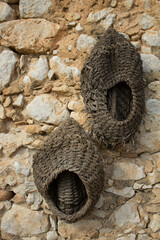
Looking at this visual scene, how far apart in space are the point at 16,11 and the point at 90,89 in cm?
70

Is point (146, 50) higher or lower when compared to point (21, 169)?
higher

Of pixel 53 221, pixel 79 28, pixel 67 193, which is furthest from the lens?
pixel 79 28

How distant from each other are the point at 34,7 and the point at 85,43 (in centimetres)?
37

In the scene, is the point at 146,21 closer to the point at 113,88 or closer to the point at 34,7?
the point at 113,88

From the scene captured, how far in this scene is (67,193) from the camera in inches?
47.4

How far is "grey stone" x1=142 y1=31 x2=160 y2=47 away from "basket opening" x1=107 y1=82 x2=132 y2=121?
30cm

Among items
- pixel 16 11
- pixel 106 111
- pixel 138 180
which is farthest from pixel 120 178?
pixel 16 11

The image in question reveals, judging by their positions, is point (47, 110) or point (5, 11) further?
point (5, 11)

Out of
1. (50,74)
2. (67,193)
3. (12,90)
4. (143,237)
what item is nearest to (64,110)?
(50,74)

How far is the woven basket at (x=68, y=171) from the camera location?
44.6 inches

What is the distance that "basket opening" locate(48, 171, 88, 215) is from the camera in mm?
1205

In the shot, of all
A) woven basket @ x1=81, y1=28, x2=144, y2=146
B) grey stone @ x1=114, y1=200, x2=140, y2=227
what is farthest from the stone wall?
woven basket @ x1=81, y1=28, x2=144, y2=146

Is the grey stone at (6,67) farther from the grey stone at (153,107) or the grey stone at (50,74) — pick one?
the grey stone at (153,107)

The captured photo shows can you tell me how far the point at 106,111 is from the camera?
1.19 metres
